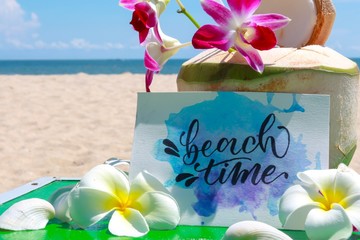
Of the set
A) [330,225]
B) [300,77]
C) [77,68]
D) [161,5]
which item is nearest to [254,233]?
[330,225]

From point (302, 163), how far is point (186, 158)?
0.69 ft

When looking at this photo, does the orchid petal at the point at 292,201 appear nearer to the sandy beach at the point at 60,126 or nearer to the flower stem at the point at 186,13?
the flower stem at the point at 186,13

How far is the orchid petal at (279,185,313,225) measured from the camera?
0.85 m

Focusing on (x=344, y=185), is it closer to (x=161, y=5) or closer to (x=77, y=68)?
(x=161, y=5)

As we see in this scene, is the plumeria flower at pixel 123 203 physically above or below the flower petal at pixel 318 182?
below

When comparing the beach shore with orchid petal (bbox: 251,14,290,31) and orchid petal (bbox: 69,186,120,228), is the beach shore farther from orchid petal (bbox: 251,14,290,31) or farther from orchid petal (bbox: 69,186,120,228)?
orchid petal (bbox: 251,14,290,31)

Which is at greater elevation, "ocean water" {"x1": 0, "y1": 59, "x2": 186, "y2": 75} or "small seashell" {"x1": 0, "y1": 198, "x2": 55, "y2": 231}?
"small seashell" {"x1": 0, "y1": 198, "x2": 55, "y2": 231}

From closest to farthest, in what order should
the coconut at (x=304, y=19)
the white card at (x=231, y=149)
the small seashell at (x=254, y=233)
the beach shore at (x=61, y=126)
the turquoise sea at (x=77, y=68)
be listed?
the small seashell at (x=254, y=233), the white card at (x=231, y=149), the coconut at (x=304, y=19), the beach shore at (x=61, y=126), the turquoise sea at (x=77, y=68)

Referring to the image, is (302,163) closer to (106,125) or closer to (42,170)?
(42,170)

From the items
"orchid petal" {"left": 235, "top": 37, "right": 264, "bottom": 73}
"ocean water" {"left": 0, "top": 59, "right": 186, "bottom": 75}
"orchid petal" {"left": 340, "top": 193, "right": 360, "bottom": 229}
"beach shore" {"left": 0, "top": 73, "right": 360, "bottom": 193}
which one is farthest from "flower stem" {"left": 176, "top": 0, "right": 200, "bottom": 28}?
"ocean water" {"left": 0, "top": 59, "right": 186, "bottom": 75}

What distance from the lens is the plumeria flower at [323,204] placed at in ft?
2.60

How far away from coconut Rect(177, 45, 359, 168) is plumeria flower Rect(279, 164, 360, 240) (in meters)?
0.15

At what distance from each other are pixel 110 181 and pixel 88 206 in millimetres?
62

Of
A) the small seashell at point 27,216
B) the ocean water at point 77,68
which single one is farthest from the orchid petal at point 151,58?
the ocean water at point 77,68
